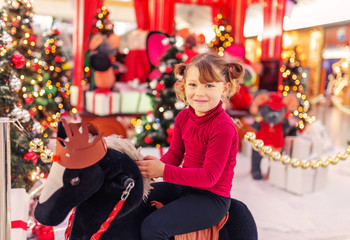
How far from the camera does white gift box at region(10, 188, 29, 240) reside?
5.72ft

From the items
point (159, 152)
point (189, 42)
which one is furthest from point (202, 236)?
point (189, 42)

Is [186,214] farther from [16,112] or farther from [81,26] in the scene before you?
[81,26]

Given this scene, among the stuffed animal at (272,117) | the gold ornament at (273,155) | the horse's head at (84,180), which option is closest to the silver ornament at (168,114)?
the stuffed animal at (272,117)

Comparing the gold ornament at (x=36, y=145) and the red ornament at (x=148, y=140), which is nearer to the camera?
the gold ornament at (x=36, y=145)

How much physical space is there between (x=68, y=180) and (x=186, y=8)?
25.5ft

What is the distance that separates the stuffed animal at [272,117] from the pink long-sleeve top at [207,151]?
7.81ft

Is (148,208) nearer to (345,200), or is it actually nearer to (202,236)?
(202,236)

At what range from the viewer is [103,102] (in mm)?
4945

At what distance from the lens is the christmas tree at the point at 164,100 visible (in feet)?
13.4

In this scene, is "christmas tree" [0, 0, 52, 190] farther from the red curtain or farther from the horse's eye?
the red curtain

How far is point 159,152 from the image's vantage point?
8.73ft

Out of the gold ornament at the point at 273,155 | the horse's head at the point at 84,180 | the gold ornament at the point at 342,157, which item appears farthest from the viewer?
the gold ornament at the point at 342,157

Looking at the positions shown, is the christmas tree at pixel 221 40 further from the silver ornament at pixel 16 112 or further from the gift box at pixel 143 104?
the silver ornament at pixel 16 112

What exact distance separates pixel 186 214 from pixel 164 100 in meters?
2.92
